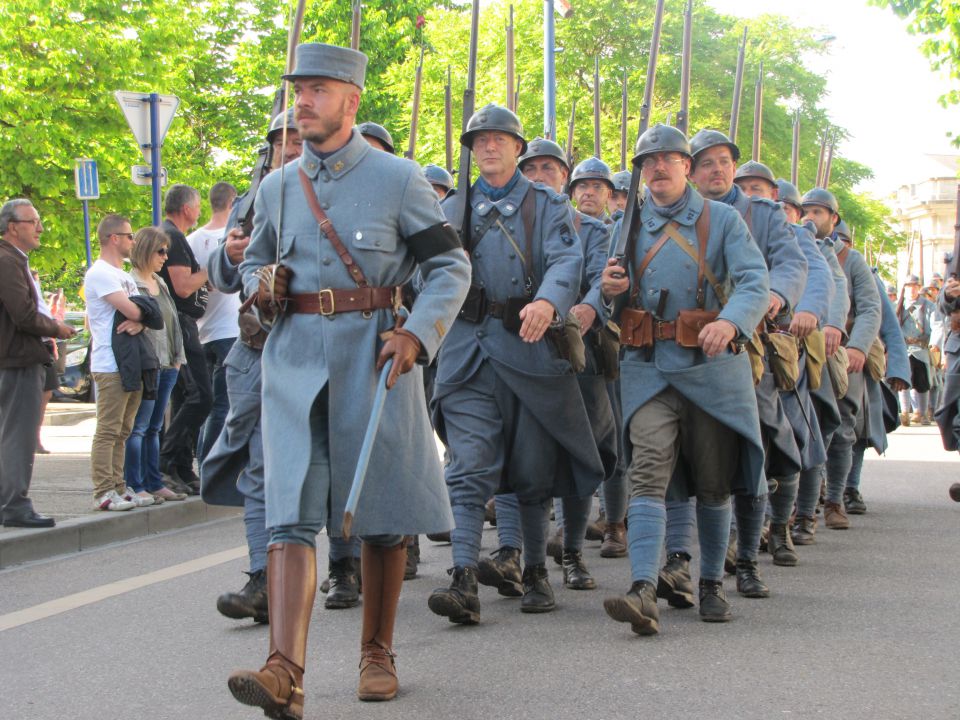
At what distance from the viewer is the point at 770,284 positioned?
23.3 feet

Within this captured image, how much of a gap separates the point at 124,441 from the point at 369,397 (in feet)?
18.4

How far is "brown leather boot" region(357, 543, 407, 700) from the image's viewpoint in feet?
16.3

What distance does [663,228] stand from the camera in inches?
262

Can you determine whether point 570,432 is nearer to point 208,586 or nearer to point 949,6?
point 208,586

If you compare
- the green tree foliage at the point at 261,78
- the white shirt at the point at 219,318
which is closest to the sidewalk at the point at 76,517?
the white shirt at the point at 219,318

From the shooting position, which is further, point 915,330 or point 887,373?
point 915,330

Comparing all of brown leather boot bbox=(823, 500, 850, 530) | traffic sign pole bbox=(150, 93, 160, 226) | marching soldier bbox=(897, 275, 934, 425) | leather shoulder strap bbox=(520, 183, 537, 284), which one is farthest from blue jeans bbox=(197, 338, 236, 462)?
marching soldier bbox=(897, 275, 934, 425)

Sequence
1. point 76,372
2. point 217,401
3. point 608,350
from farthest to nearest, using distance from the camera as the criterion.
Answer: point 76,372 → point 217,401 → point 608,350

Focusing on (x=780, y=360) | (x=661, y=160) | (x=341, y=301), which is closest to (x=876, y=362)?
(x=780, y=360)

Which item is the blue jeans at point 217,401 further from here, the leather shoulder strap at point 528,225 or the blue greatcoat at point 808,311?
the blue greatcoat at point 808,311

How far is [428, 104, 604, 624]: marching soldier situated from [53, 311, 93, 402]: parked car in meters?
18.5

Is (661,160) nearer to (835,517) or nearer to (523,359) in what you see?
(523,359)

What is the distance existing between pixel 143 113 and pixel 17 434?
5.45 metres

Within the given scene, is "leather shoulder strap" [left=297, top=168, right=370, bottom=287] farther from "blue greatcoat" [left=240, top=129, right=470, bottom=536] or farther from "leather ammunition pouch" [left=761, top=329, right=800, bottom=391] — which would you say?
"leather ammunition pouch" [left=761, top=329, right=800, bottom=391]
